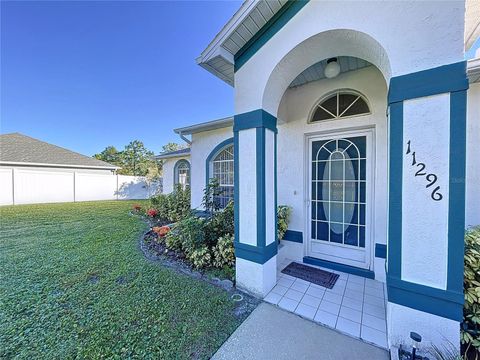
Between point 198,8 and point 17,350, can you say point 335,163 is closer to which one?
point 17,350

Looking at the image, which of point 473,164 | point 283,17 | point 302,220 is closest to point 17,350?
point 302,220

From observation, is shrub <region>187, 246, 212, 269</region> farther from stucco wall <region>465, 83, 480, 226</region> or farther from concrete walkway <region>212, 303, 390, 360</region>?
stucco wall <region>465, 83, 480, 226</region>

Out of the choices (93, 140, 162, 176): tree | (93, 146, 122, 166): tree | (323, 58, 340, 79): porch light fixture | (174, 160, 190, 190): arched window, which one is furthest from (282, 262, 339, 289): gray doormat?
(93, 146, 122, 166): tree

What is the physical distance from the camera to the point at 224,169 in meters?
6.54

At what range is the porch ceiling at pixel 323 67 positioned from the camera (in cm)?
319

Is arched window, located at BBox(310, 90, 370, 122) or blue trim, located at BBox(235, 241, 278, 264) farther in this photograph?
arched window, located at BBox(310, 90, 370, 122)

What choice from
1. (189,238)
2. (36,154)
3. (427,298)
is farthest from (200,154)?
(36,154)

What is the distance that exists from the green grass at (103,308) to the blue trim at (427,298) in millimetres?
1832

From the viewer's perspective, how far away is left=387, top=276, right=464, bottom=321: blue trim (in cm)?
167

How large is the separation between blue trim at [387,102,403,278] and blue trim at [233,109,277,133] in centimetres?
150

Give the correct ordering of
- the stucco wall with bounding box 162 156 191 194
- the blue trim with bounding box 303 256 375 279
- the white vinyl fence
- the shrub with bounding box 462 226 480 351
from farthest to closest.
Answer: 1. the white vinyl fence
2. the stucco wall with bounding box 162 156 191 194
3. the blue trim with bounding box 303 256 375 279
4. the shrub with bounding box 462 226 480 351

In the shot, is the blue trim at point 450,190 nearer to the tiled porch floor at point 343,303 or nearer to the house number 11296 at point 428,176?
the house number 11296 at point 428,176

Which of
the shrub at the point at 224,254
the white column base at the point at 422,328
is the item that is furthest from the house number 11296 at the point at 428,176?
the shrub at the point at 224,254

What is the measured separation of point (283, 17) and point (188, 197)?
7250 millimetres
